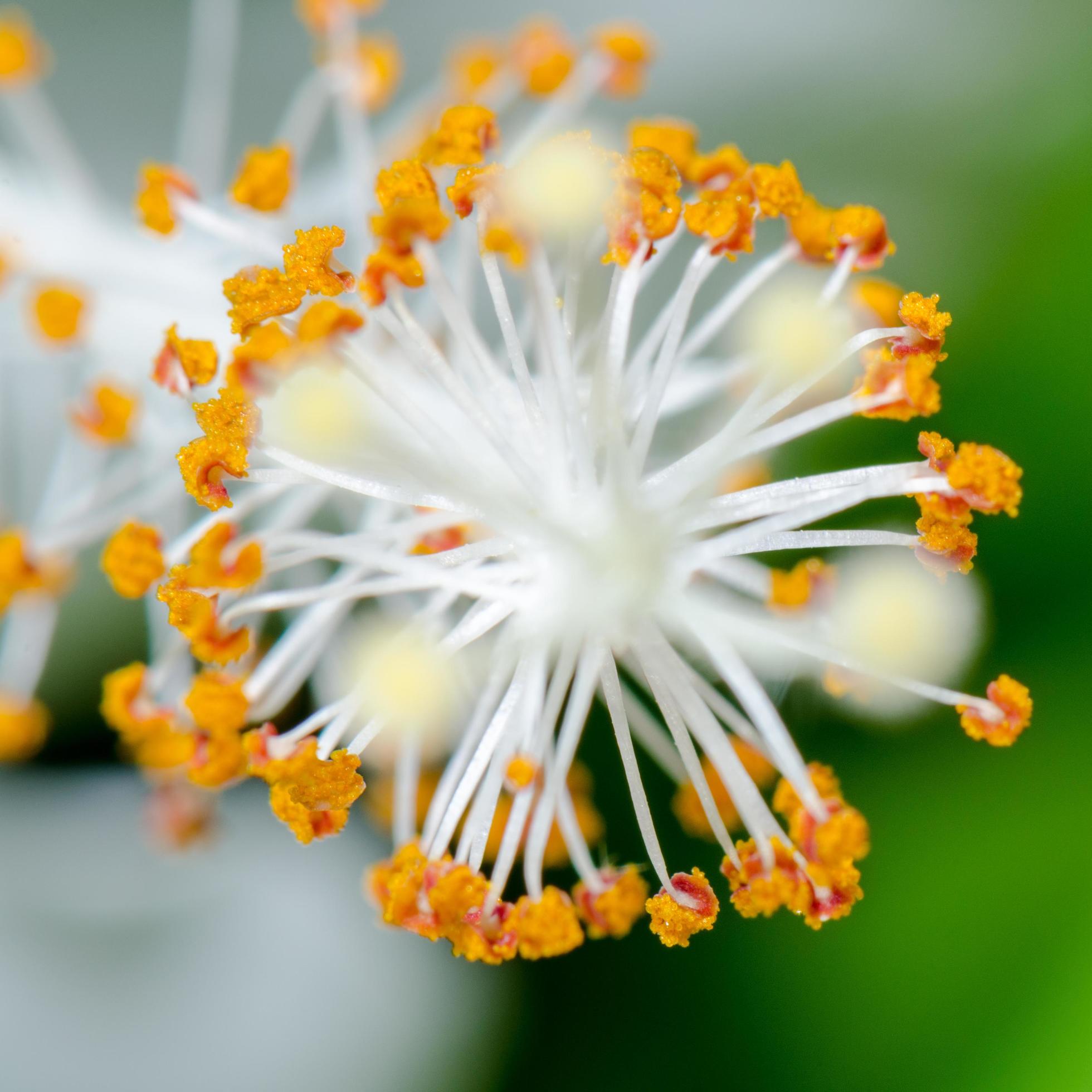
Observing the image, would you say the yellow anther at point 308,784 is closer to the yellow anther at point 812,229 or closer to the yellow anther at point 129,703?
the yellow anther at point 129,703

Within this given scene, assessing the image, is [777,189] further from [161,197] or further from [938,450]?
[161,197]

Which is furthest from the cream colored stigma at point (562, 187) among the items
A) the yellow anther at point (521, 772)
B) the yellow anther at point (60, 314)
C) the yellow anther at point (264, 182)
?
the yellow anther at point (60, 314)

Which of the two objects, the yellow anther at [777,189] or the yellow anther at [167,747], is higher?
the yellow anther at [777,189]

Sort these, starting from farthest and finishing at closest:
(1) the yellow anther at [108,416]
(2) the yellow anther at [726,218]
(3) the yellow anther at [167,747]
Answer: (1) the yellow anther at [108,416] → (3) the yellow anther at [167,747] → (2) the yellow anther at [726,218]

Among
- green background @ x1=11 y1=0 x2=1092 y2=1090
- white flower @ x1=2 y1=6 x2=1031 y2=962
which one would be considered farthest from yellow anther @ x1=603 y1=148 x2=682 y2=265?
green background @ x1=11 y1=0 x2=1092 y2=1090

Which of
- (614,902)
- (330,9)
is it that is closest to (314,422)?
(614,902)
